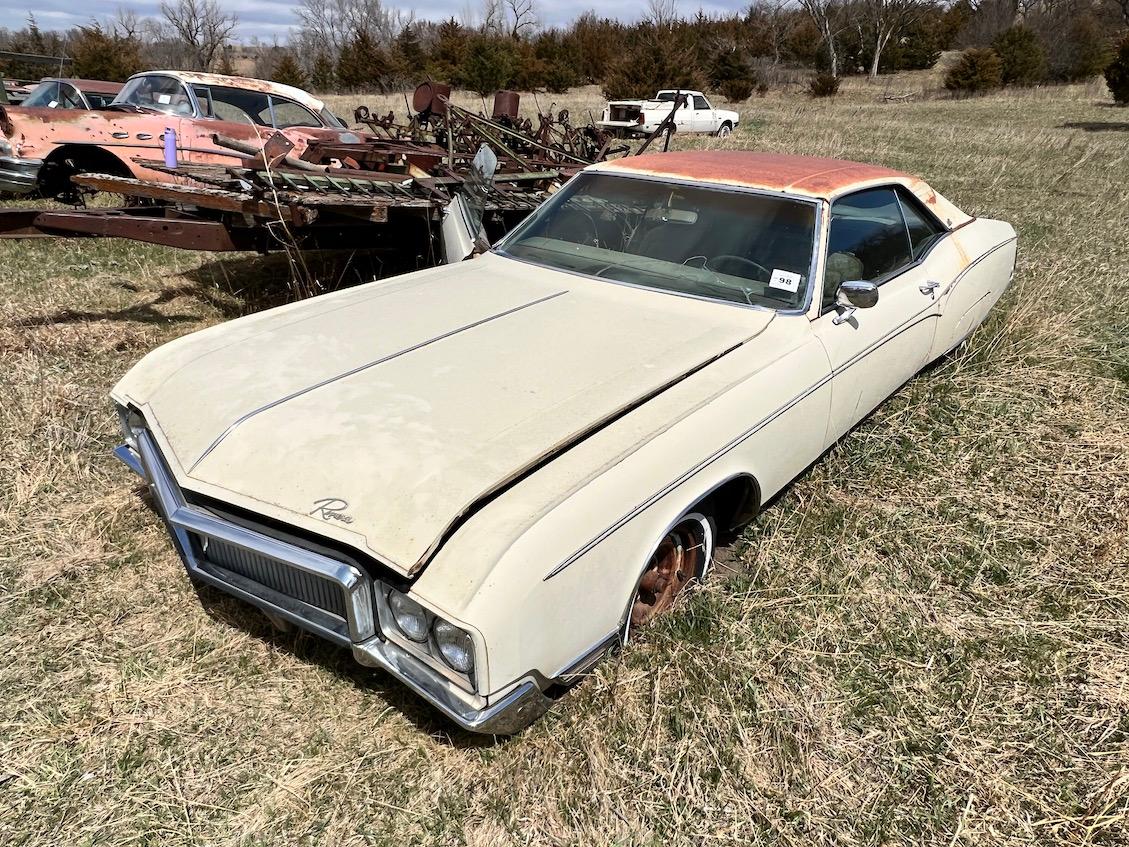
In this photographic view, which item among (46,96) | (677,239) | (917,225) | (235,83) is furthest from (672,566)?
(46,96)

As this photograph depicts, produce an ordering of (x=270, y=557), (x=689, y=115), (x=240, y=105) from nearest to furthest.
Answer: (x=270, y=557)
(x=240, y=105)
(x=689, y=115)

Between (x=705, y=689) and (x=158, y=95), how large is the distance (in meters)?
7.82

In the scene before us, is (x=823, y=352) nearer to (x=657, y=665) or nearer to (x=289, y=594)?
(x=657, y=665)

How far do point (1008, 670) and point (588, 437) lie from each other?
159 cm

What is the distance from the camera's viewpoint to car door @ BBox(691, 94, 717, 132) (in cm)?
1898

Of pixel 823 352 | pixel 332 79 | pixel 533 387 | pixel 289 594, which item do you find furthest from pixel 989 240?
pixel 332 79

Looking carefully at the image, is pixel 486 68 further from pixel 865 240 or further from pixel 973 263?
pixel 865 240

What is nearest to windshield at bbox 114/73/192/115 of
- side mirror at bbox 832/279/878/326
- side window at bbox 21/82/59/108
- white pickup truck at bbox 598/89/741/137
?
side window at bbox 21/82/59/108

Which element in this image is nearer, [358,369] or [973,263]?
[358,369]

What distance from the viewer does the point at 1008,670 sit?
237 cm

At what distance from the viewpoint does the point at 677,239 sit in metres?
3.12

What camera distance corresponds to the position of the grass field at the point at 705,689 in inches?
75.2

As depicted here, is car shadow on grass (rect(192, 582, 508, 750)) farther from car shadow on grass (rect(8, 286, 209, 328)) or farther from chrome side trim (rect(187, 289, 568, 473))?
car shadow on grass (rect(8, 286, 209, 328))

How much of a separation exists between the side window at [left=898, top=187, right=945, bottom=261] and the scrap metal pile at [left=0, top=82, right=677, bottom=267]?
215cm
